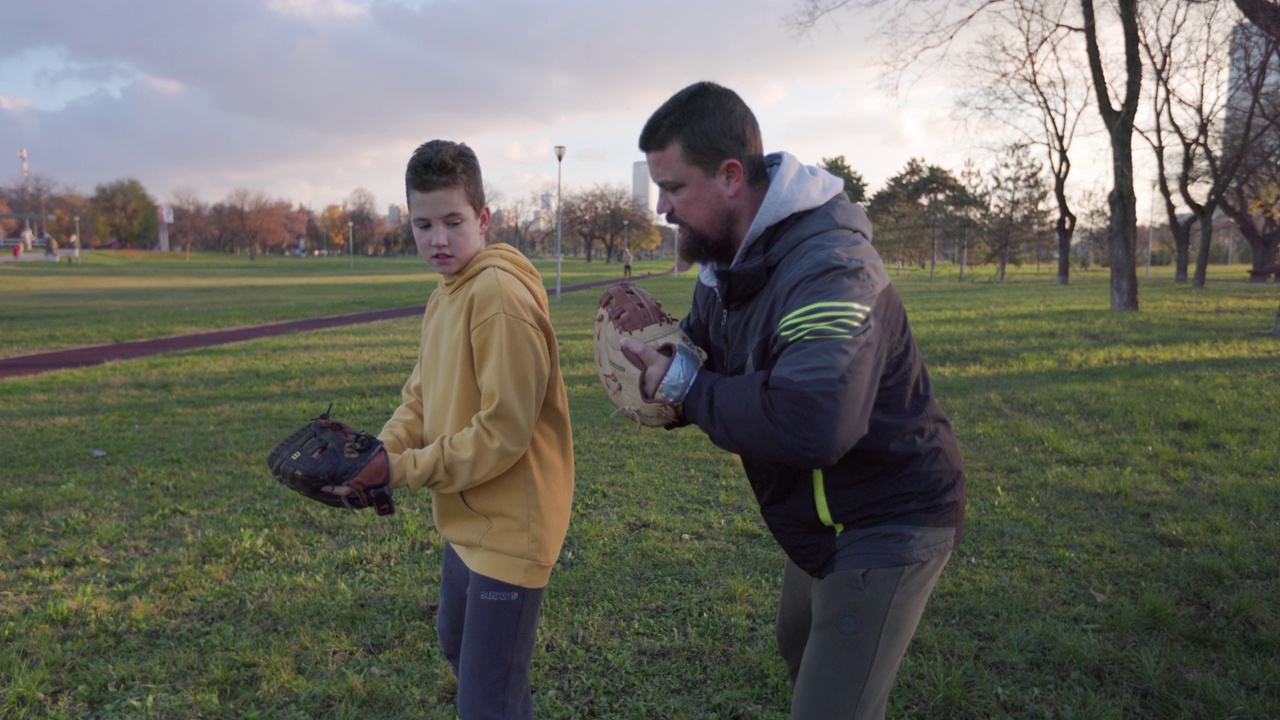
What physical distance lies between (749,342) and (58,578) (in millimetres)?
4698

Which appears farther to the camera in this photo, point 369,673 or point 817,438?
point 369,673

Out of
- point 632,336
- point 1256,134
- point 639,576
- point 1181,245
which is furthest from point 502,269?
point 1181,245

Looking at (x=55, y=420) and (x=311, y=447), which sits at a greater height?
(x=311, y=447)

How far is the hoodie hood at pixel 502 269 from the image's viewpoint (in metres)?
2.65


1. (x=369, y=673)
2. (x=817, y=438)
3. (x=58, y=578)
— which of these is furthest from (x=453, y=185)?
(x=58, y=578)

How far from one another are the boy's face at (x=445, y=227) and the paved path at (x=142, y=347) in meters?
9.91

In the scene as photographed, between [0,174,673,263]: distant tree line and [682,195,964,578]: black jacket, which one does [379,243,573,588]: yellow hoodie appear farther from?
[0,174,673,263]: distant tree line

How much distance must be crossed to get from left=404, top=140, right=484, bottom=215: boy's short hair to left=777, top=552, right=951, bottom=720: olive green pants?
177 cm

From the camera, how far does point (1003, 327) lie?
53.0 feet

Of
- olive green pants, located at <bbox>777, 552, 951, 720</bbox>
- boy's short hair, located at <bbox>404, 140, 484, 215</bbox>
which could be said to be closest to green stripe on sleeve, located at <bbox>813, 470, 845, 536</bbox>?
olive green pants, located at <bbox>777, 552, 951, 720</bbox>

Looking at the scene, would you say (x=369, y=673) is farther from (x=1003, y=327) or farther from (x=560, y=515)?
(x=1003, y=327)

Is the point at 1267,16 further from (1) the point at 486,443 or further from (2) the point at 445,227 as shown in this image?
(1) the point at 486,443

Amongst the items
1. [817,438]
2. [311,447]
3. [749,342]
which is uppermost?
[749,342]

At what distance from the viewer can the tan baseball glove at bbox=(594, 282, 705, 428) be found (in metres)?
2.35
